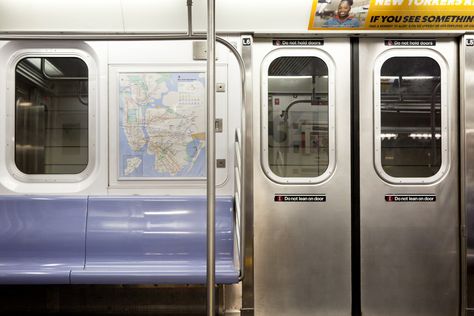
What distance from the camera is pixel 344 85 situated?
9.80 ft

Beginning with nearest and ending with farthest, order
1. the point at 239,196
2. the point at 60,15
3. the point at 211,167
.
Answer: the point at 211,167 < the point at 239,196 < the point at 60,15

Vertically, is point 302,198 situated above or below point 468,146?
below

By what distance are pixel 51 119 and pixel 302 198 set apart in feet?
6.95

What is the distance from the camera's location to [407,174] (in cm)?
300

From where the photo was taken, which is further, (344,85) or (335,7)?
(344,85)

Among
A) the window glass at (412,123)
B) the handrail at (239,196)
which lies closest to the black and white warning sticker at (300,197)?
the handrail at (239,196)

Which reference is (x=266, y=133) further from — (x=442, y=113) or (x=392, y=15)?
(x=442, y=113)

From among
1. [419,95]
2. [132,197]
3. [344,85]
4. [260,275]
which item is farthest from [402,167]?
[132,197]

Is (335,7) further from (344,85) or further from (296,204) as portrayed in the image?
(296,204)

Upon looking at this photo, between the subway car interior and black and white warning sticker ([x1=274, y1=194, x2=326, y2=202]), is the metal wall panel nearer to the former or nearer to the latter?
the subway car interior

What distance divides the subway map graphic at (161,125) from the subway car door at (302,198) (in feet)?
1.66

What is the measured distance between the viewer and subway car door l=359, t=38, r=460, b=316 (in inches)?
117

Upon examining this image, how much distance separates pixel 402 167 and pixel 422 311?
120cm

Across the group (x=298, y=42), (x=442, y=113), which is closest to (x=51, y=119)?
(x=298, y=42)
